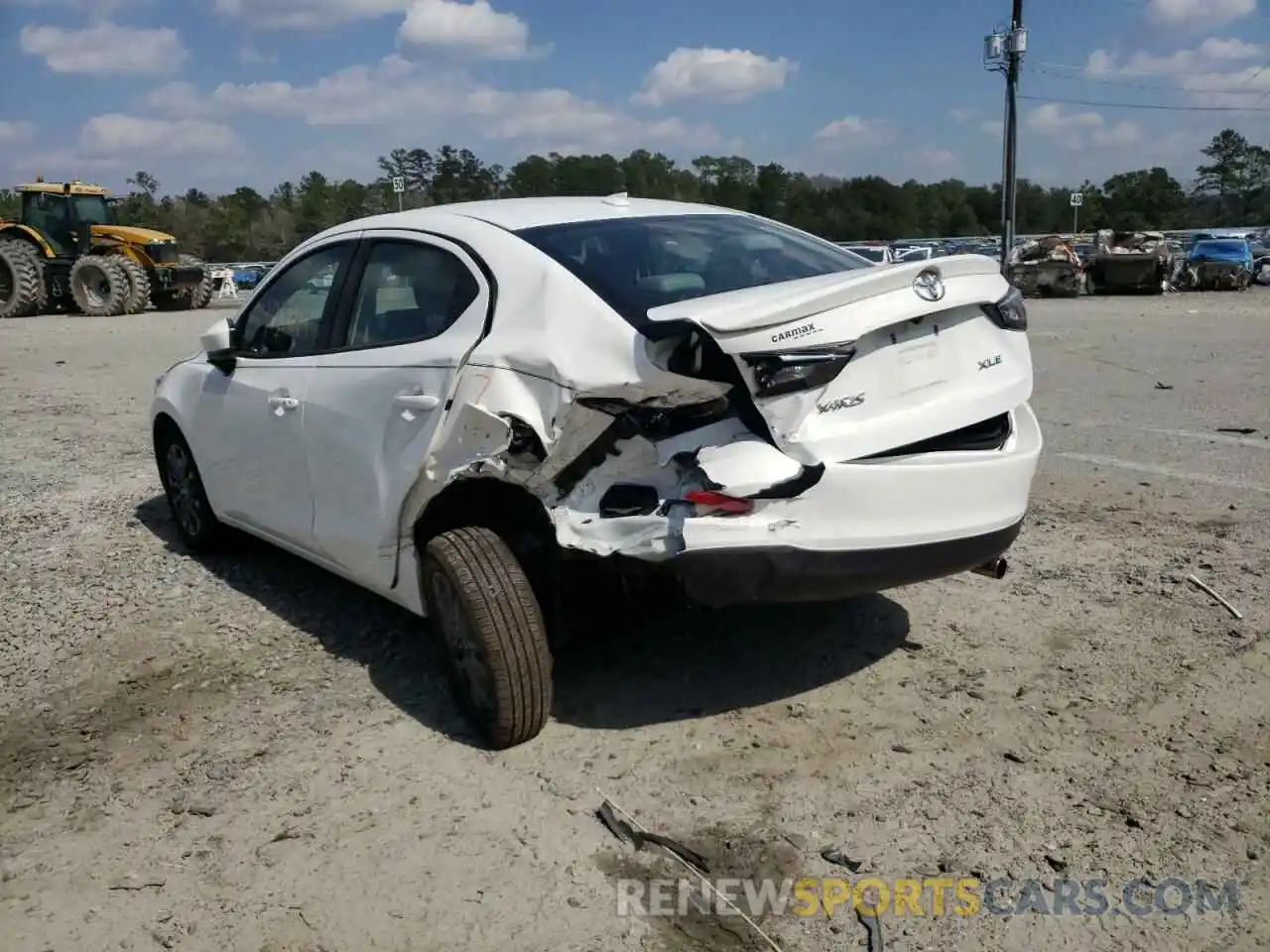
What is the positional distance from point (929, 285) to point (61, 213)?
2531 cm

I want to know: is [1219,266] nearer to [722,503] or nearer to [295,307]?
[295,307]

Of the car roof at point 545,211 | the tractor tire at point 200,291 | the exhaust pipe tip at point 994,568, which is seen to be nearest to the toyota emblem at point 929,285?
the exhaust pipe tip at point 994,568

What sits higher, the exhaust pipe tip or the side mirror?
the side mirror

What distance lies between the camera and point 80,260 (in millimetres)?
23594

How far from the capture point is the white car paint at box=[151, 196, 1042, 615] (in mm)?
3119

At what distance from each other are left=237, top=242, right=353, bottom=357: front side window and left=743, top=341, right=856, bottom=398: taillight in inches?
81.2

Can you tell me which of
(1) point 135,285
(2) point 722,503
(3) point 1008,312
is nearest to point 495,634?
(2) point 722,503

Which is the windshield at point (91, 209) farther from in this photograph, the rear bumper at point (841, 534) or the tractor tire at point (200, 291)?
the rear bumper at point (841, 534)


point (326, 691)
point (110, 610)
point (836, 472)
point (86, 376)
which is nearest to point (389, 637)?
point (326, 691)

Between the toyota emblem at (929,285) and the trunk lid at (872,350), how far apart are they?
0.01 metres

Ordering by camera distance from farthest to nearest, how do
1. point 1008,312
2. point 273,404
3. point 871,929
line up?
point 273,404
point 1008,312
point 871,929

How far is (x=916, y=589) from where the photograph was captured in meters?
4.80

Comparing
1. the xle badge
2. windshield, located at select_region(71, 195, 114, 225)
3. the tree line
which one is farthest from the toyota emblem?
the tree line

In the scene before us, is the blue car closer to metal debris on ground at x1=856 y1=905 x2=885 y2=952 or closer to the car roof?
the car roof
